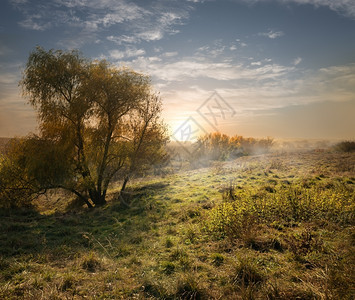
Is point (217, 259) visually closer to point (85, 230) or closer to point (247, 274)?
point (247, 274)

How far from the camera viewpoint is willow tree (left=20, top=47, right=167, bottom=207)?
54.4 feet

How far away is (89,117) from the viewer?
17.9 metres

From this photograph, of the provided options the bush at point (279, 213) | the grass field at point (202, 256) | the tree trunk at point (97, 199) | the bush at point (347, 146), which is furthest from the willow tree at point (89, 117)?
the bush at point (347, 146)

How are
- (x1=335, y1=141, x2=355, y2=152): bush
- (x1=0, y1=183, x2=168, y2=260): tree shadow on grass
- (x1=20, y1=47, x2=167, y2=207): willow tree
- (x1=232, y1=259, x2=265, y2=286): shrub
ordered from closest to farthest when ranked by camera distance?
1. (x1=232, y1=259, x2=265, y2=286): shrub
2. (x1=0, y1=183, x2=168, y2=260): tree shadow on grass
3. (x1=20, y1=47, x2=167, y2=207): willow tree
4. (x1=335, y1=141, x2=355, y2=152): bush

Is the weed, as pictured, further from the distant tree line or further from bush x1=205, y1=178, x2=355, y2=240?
the distant tree line

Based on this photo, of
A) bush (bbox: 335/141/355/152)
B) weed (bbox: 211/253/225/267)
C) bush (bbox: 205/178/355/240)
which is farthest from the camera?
bush (bbox: 335/141/355/152)

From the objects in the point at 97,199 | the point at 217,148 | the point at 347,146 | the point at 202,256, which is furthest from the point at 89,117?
the point at 217,148

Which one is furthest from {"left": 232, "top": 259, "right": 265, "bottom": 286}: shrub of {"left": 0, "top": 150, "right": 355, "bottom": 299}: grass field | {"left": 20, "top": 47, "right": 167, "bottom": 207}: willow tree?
{"left": 20, "top": 47, "right": 167, "bottom": 207}: willow tree

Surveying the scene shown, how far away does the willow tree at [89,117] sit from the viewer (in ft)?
54.4

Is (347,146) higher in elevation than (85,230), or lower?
higher

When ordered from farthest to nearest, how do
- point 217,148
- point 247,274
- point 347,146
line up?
point 217,148 → point 347,146 → point 247,274

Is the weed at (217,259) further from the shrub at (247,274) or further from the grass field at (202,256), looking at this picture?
the shrub at (247,274)

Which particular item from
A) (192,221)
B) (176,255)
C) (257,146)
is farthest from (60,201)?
(257,146)

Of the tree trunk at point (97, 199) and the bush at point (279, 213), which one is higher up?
the bush at point (279, 213)
